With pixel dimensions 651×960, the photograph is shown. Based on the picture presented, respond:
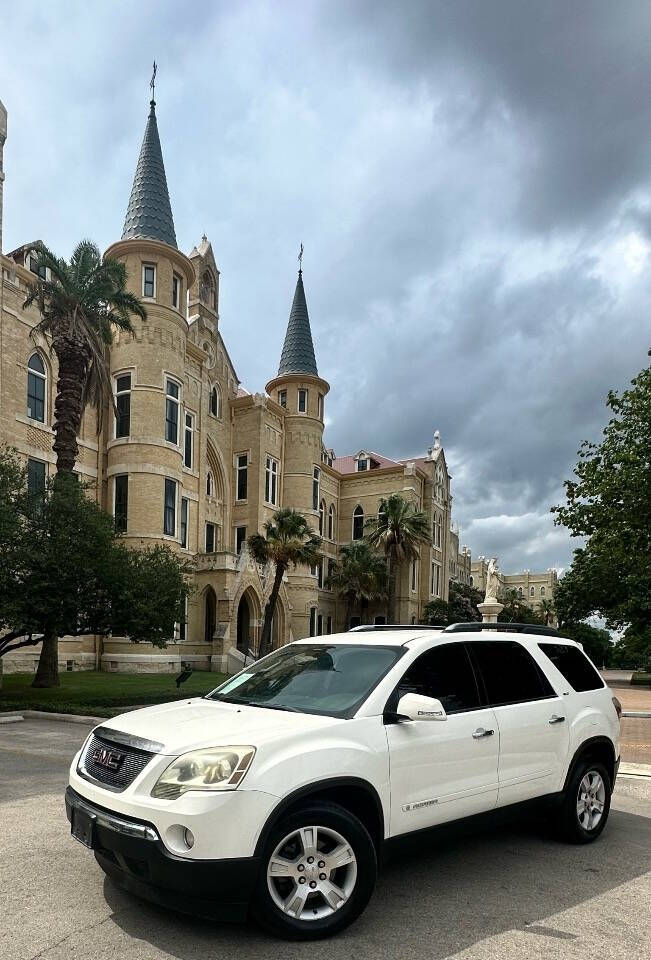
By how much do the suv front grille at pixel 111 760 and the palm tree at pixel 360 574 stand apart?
137 feet

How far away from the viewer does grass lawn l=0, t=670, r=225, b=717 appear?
48.5 ft

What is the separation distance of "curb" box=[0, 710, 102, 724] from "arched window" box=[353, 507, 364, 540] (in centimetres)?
3791

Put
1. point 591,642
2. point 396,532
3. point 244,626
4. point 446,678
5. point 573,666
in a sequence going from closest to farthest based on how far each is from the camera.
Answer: point 446,678
point 573,666
point 244,626
point 396,532
point 591,642

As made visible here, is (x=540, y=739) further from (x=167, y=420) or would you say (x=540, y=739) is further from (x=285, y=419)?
(x=285, y=419)

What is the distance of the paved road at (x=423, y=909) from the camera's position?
3648 millimetres

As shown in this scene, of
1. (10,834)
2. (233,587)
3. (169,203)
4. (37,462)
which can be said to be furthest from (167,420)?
(10,834)

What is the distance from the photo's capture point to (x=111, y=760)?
4113mm

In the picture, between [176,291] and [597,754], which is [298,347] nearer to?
[176,291]

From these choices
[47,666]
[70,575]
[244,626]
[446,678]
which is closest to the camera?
→ [446,678]

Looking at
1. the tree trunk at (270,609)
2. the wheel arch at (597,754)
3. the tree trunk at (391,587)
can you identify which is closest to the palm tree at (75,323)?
the tree trunk at (270,609)

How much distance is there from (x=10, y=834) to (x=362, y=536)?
149 feet

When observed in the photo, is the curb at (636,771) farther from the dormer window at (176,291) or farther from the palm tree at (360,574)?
the palm tree at (360,574)

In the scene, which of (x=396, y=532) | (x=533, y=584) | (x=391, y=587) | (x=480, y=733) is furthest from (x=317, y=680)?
(x=533, y=584)

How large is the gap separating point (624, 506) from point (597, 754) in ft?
55.8
